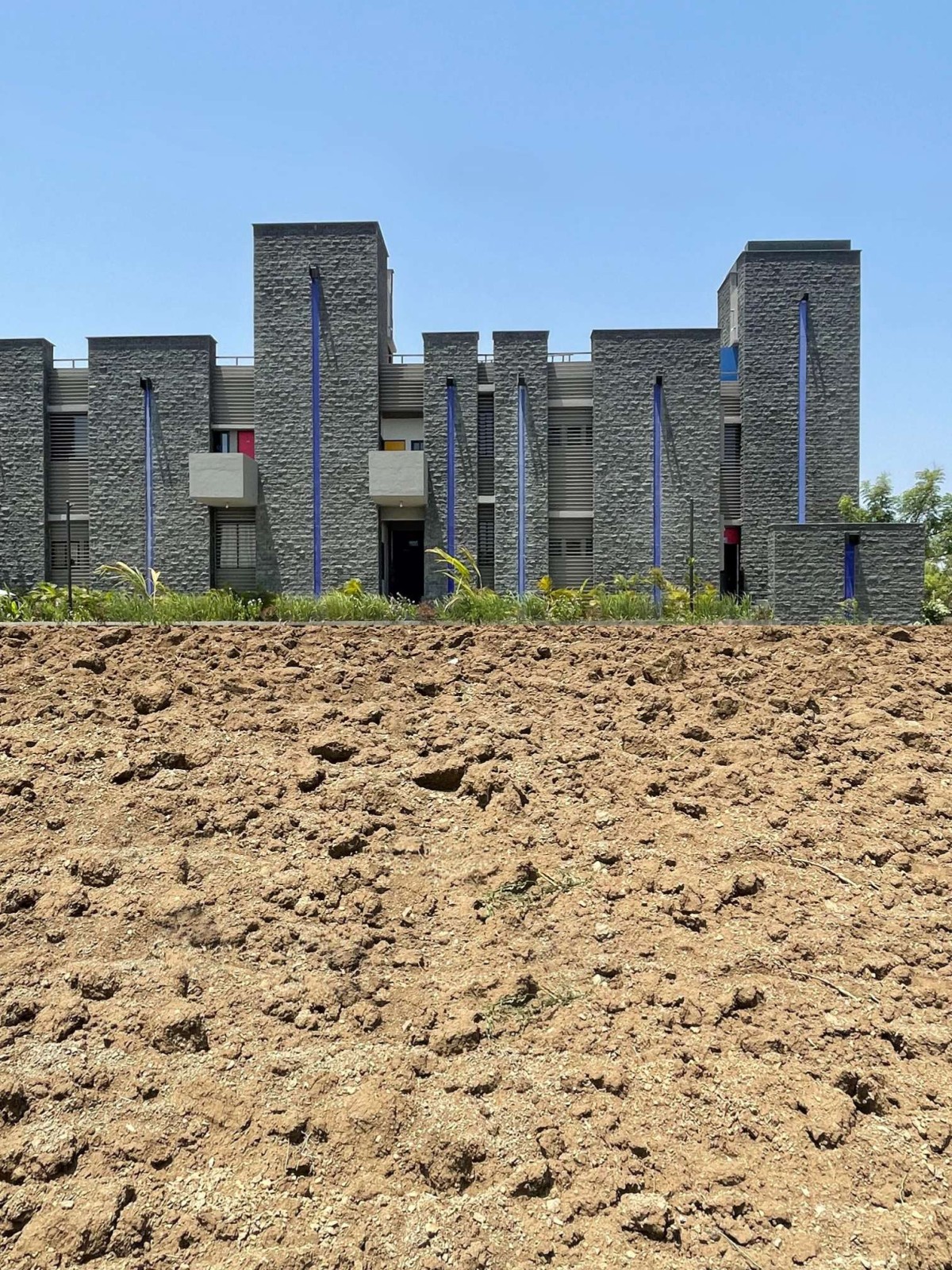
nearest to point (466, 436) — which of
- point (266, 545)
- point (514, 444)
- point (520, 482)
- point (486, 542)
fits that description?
point (514, 444)

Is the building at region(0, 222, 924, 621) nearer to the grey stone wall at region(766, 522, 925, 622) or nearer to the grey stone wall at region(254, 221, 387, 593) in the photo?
the grey stone wall at region(254, 221, 387, 593)

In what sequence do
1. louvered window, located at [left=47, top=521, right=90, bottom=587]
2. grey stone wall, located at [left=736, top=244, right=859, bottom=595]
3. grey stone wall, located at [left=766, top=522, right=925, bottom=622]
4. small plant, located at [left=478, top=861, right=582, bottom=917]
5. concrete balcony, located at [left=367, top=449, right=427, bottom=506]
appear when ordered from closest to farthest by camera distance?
small plant, located at [left=478, top=861, right=582, bottom=917], grey stone wall, located at [left=766, top=522, right=925, bottom=622], concrete balcony, located at [left=367, top=449, right=427, bottom=506], grey stone wall, located at [left=736, top=244, right=859, bottom=595], louvered window, located at [left=47, top=521, right=90, bottom=587]

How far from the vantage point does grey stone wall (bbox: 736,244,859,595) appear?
23.4 metres

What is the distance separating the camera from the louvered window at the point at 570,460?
79.2ft

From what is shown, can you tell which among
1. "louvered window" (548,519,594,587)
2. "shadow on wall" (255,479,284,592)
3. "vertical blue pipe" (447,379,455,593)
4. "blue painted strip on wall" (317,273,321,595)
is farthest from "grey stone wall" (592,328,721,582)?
"shadow on wall" (255,479,284,592)

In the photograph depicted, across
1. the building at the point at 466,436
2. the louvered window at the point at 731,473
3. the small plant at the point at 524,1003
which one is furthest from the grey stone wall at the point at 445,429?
the small plant at the point at 524,1003

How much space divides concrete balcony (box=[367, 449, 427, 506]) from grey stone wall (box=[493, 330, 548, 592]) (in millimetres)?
2496

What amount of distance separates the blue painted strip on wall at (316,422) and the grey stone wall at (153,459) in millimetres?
3259

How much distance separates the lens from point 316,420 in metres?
23.7

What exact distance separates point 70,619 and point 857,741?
1170 cm

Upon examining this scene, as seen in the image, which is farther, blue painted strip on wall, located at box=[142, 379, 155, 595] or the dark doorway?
the dark doorway

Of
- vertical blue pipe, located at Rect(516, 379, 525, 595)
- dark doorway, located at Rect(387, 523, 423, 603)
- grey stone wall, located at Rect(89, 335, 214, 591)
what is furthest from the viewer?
dark doorway, located at Rect(387, 523, 423, 603)

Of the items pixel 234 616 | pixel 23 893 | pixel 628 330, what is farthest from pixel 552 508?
pixel 23 893

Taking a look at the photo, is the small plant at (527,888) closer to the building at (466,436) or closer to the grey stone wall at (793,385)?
the building at (466,436)
